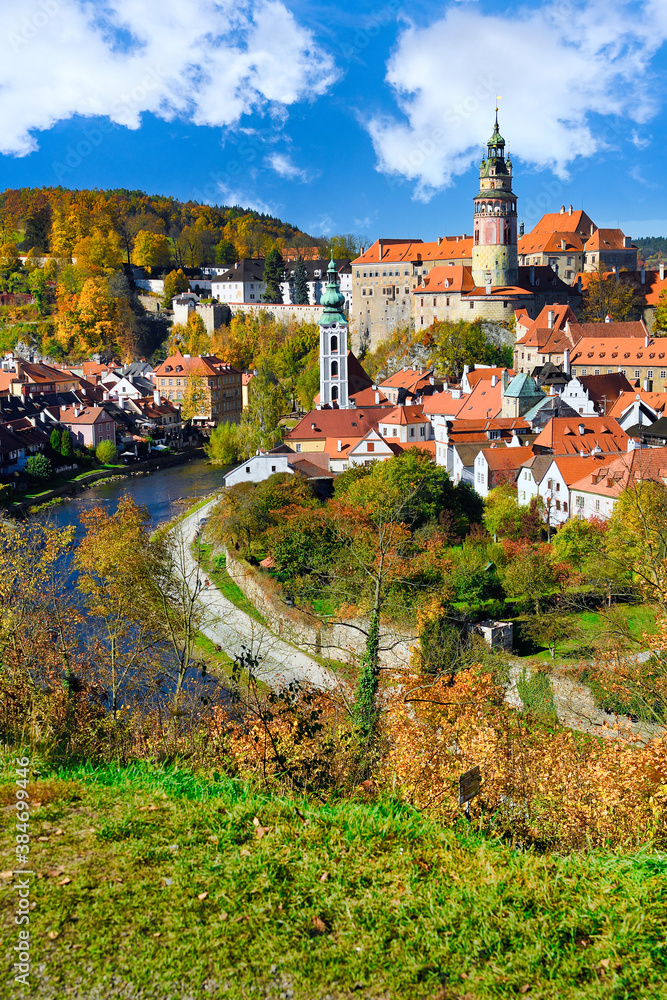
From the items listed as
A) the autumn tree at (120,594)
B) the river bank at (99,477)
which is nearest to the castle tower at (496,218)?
the river bank at (99,477)

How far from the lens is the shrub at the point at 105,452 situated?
37.5m

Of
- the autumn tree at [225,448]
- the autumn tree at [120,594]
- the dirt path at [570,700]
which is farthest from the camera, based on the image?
the autumn tree at [225,448]

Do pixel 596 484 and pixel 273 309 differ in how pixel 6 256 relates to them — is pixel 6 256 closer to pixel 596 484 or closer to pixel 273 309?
pixel 273 309

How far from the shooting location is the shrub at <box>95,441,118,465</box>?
3750 cm

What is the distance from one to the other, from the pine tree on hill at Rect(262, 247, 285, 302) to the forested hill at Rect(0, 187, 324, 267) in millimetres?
11011

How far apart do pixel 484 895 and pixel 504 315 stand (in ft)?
146

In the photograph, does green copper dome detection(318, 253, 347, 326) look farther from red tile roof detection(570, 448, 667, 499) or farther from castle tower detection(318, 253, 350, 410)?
red tile roof detection(570, 448, 667, 499)

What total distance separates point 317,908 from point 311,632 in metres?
13.9

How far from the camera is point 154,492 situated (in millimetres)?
32938

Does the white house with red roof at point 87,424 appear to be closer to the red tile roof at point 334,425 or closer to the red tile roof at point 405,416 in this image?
the red tile roof at point 334,425

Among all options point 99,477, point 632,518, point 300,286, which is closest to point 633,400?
point 632,518

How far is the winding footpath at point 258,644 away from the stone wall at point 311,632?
282 millimetres

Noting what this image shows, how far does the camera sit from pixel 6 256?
6856 centimetres

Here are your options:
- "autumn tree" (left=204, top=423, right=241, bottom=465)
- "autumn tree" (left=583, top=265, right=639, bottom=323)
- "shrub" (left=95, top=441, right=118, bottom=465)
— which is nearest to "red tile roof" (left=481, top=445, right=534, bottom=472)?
"autumn tree" (left=204, top=423, right=241, bottom=465)
